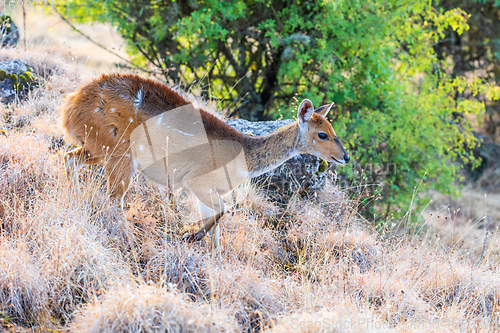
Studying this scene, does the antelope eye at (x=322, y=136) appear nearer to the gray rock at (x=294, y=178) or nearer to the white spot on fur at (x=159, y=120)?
the gray rock at (x=294, y=178)

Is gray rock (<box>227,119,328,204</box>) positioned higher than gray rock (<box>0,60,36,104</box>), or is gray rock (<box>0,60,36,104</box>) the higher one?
gray rock (<box>0,60,36,104</box>)

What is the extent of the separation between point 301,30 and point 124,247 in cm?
662

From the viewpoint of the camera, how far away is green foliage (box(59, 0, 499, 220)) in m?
8.73

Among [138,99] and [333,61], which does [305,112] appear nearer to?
[138,99]

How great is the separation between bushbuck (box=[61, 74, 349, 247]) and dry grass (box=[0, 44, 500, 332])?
0.31 meters

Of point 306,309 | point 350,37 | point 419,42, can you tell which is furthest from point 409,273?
point 419,42

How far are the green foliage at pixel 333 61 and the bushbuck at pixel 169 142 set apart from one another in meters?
3.55

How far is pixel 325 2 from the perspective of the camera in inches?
326

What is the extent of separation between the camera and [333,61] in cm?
877

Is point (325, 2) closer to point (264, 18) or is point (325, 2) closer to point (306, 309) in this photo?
point (264, 18)

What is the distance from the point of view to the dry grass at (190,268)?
3398mm

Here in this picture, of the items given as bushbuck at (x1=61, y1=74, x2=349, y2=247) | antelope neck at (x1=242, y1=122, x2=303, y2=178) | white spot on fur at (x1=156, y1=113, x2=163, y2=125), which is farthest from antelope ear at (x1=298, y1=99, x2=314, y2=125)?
white spot on fur at (x1=156, y1=113, x2=163, y2=125)

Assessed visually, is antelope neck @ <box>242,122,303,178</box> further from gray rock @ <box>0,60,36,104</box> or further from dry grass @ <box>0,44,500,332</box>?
gray rock @ <box>0,60,36,104</box>

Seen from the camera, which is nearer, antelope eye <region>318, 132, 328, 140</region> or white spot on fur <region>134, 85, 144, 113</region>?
white spot on fur <region>134, 85, 144, 113</region>
